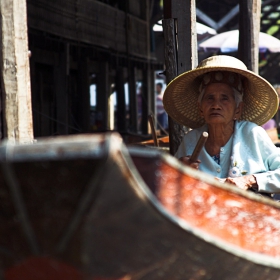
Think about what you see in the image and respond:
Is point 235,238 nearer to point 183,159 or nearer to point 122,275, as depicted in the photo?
point 122,275

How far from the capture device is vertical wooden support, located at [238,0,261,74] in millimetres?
6715

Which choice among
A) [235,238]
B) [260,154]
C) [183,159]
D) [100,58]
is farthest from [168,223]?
[100,58]

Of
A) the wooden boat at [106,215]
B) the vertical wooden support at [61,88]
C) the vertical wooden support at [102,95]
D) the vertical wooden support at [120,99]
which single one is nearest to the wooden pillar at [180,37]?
the wooden boat at [106,215]

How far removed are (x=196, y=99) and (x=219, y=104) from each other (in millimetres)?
546

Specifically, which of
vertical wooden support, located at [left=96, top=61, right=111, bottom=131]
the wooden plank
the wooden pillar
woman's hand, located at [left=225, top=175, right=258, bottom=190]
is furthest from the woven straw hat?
vertical wooden support, located at [left=96, top=61, right=111, bottom=131]

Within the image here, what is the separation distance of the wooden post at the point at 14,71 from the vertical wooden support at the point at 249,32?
3.21 m

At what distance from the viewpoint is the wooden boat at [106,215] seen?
7.85ft

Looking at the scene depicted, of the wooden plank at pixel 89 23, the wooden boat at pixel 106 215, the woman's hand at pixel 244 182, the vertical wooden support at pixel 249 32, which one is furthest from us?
the wooden plank at pixel 89 23

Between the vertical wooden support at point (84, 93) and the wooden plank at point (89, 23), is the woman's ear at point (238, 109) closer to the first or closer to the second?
the wooden plank at point (89, 23)

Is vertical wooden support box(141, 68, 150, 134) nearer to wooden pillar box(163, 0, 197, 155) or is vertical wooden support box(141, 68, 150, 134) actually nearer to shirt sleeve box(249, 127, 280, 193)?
wooden pillar box(163, 0, 197, 155)

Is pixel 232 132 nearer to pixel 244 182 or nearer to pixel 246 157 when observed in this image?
pixel 246 157

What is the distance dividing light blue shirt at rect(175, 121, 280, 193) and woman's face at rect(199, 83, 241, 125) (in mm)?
118

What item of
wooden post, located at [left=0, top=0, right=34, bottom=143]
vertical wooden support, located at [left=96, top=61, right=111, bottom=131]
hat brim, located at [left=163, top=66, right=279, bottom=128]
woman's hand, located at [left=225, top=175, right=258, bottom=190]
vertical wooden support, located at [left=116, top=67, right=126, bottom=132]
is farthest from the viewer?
vertical wooden support, located at [left=116, top=67, right=126, bottom=132]

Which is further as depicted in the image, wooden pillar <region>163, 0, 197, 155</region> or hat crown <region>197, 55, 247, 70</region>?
wooden pillar <region>163, 0, 197, 155</region>
